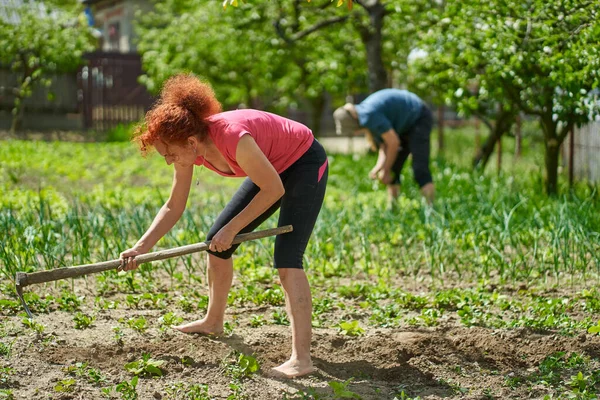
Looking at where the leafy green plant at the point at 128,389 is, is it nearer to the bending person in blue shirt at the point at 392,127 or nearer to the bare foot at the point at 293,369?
the bare foot at the point at 293,369

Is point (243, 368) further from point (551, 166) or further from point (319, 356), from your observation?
point (551, 166)

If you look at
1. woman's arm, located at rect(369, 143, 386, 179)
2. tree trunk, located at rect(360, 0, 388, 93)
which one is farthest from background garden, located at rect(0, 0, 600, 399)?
tree trunk, located at rect(360, 0, 388, 93)

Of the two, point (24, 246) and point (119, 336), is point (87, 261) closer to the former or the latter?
point (24, 246)

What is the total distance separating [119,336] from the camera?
11.6 feet

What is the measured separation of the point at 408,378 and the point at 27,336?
1755 millimetres

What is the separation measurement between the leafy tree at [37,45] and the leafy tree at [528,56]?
825 centimetres

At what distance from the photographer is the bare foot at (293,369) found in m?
3.17

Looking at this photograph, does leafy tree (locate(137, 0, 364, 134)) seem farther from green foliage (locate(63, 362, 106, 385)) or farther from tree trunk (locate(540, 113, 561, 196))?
green foliage (locate(63, 362, 106, 385))

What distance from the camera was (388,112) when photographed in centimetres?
631

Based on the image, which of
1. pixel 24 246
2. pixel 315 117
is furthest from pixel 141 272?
pixel 315 117

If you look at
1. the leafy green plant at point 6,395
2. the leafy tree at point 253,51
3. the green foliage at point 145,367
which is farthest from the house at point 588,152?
the leafy green plant at point 6,395

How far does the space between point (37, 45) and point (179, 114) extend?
12.3m

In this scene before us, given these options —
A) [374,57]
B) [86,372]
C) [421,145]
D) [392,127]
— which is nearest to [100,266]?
[86,372]

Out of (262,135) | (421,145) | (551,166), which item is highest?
(262,135)
